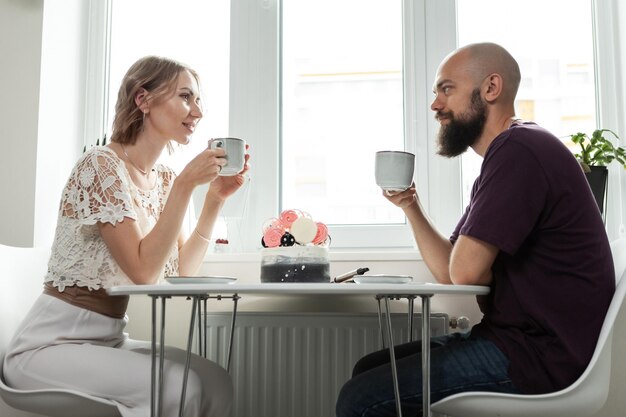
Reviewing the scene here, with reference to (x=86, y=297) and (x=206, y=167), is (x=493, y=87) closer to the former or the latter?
(x=206, y=167)

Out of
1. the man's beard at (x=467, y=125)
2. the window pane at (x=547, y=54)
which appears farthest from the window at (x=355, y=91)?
the man's beard at (x=467, y=125)

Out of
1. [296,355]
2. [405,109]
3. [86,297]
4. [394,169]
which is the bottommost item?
[296,355]

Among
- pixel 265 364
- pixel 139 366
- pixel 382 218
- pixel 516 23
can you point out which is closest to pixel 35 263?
pixel 139 366

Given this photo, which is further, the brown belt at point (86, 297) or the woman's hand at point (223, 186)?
the woman's hand at point (223, 186)

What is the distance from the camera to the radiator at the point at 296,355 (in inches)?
82.0

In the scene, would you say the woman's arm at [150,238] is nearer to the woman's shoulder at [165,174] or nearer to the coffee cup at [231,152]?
the coffee cup at [231,152]

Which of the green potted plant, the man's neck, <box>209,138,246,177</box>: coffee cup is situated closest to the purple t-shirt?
the man's neck

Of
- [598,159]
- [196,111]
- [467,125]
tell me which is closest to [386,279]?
[467,125]

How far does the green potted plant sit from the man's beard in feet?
1.55

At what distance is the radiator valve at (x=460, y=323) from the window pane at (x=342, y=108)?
0.46m

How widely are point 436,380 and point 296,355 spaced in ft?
2.76

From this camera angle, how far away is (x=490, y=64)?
172cm

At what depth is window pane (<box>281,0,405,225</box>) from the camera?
248 centimetres

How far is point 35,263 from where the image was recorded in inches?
72.2
